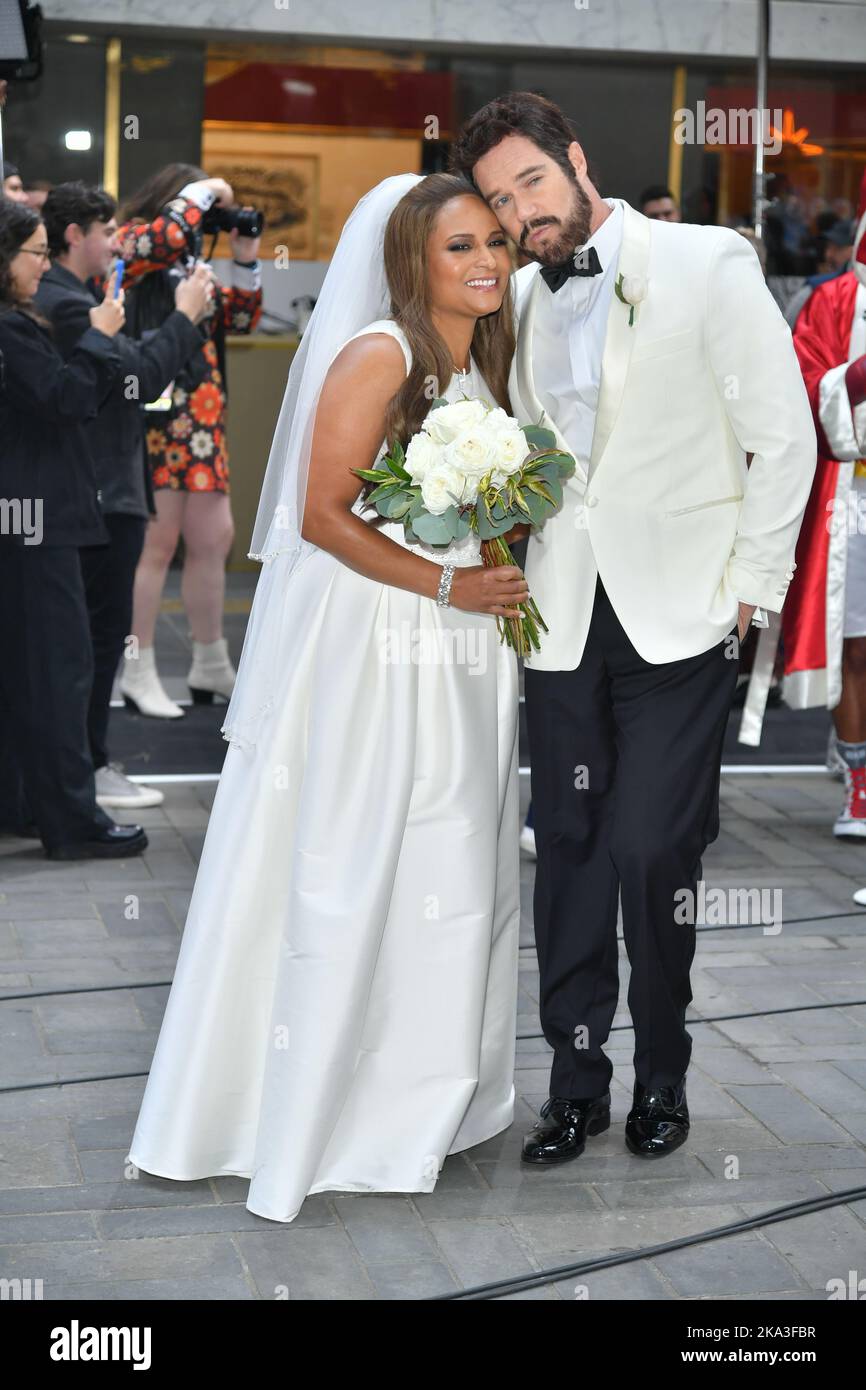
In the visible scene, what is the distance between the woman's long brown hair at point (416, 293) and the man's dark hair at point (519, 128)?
0.22 ft

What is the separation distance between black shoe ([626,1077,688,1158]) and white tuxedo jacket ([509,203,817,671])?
91 cm

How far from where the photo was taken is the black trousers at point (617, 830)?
3.51 m

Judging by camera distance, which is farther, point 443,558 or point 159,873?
point 159,873

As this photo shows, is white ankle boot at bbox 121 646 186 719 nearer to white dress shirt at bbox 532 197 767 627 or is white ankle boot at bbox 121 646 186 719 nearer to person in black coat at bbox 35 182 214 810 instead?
person in black coat at bbox 35 182 214 810

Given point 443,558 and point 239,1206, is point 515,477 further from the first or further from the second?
point 239,1206

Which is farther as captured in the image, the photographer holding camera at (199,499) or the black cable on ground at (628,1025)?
the photographer holding camera at (199,499)

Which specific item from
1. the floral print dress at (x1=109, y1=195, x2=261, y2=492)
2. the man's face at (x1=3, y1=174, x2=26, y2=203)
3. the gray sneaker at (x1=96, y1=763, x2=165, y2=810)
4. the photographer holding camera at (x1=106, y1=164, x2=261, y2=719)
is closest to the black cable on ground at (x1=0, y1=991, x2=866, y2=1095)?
the gray sneaker at (x1=96, y1=763, x2=165, y2=810)

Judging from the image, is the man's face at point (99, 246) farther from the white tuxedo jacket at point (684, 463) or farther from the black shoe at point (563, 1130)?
the black shoe at point (563, 1130)

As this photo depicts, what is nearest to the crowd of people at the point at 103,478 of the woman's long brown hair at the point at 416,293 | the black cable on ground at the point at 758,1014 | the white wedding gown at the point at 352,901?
the black cable on ground at the point at 758,1014

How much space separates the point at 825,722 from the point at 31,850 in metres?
3.88

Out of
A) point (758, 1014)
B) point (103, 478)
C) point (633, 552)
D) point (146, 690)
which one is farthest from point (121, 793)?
point (633, 552)
